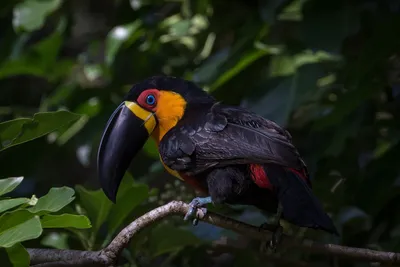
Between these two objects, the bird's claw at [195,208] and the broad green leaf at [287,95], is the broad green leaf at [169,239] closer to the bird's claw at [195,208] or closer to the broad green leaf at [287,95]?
the bird's claw at [195,208]

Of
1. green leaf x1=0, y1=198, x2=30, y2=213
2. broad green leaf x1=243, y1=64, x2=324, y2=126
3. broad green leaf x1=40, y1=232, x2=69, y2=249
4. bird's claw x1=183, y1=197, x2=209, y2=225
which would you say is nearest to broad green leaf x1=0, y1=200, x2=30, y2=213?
green leaf x1=0, y1=198, x2=30, y2=213

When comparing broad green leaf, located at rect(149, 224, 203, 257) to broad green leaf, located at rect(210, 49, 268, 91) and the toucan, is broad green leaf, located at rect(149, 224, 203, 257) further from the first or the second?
broad green leaf, located at rect(210, 49, 268, 91)

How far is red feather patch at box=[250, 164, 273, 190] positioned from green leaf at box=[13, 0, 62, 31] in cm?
111

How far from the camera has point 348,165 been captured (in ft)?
7.67

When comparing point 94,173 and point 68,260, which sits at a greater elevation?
point 68,260

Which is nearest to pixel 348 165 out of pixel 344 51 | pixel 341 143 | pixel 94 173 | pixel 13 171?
pixel 341 143

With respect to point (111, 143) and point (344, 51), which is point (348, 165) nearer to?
point (344, 51)

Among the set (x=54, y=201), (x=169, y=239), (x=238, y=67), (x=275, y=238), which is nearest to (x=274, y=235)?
(x=275, y=238)

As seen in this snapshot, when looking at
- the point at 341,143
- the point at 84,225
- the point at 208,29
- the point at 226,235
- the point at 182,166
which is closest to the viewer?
the point at 84,225

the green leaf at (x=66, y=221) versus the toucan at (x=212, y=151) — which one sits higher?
the green leaf at (x=66, y=221)

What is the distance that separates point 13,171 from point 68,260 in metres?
0.95

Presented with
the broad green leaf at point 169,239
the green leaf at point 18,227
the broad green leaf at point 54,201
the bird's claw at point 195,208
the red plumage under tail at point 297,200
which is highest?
the green leaf at point 18,227

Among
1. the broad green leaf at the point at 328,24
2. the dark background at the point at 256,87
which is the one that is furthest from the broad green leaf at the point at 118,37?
the broad green leaf at the point at 328,24

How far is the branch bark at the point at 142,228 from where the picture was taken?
4.89 ft
